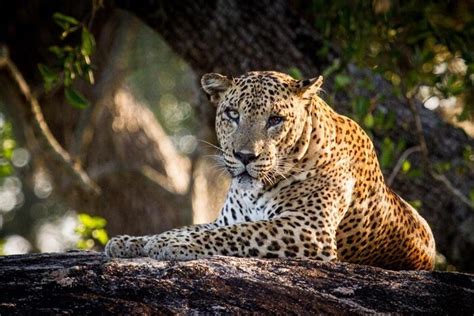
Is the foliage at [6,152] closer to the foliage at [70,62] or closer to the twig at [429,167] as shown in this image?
the foliage at [70,62]

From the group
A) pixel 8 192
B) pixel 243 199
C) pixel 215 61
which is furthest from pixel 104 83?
pixel 8 192

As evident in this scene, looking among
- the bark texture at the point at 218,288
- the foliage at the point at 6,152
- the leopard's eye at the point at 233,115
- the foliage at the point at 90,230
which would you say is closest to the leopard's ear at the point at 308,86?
the leopard's eye at the point at 233,115

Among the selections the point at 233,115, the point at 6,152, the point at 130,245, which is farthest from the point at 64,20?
the point at 130,245

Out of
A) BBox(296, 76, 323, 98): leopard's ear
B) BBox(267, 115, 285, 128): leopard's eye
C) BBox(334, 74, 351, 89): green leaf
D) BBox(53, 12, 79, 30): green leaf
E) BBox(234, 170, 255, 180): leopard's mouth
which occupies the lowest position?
BBox(234, 170, 255, 180): leopard's mouth

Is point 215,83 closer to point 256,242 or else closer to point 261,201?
point 261,201

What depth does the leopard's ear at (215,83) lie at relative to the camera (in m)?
7.83

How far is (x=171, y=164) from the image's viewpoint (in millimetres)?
15453

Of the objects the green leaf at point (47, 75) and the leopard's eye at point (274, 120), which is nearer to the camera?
the leopard's eye at point (274, 120)

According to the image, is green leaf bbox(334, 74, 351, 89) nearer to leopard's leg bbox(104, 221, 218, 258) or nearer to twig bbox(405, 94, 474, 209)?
twig bbox(405, 94, 474, 209)

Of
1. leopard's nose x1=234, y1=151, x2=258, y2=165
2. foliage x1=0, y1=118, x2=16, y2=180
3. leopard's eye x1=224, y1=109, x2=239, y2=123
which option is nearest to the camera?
leopard's nose x1=234, y1=151, x2=258, y2=165

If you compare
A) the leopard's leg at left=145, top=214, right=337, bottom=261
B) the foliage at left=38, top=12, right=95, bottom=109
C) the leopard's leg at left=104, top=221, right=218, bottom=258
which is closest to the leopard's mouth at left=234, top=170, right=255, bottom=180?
the leopard's leg at left=145, top=214, right=337, bottom=261

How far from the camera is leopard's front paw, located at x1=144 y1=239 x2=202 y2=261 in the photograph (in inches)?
263

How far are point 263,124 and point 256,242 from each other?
3.07 ft

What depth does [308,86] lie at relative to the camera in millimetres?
7613
